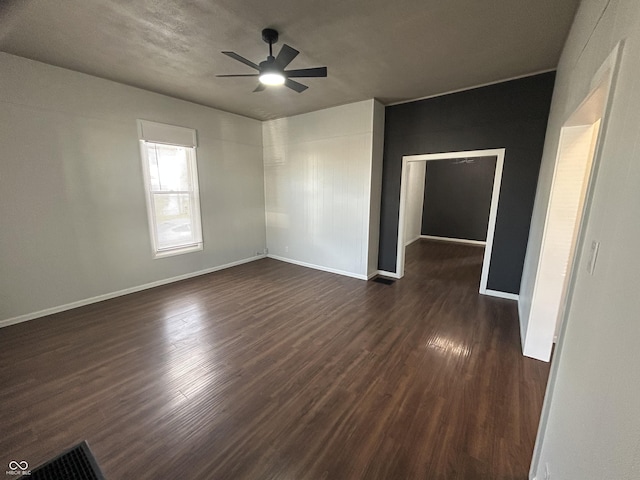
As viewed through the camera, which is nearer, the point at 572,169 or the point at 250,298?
the point at 572,169

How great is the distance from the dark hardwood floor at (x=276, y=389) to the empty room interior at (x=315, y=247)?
0.06ft

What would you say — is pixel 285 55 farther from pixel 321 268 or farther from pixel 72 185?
pixel 321 268

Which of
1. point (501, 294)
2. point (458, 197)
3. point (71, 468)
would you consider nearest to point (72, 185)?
point (71, 468)

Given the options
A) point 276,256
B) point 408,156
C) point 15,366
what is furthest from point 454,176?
point 15,366

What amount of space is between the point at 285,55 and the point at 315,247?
137 inches

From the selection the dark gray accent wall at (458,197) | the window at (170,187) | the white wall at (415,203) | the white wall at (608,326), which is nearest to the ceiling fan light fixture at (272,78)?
the white wall at (608,326)

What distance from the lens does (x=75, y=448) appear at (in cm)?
163

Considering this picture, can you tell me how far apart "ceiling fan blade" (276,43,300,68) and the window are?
2623 millimetres

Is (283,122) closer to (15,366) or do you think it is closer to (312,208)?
(312,208)

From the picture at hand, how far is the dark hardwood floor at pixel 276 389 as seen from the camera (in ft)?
5.17

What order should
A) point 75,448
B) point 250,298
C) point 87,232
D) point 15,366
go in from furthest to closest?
point 250,298 < point 87,232 < point 15,366 < point 75,448

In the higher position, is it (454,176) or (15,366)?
(454,176)

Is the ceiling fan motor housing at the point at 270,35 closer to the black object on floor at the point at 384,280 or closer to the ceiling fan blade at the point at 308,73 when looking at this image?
the ceiling fan blade at the point at 308,73

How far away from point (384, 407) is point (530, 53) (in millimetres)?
3765
